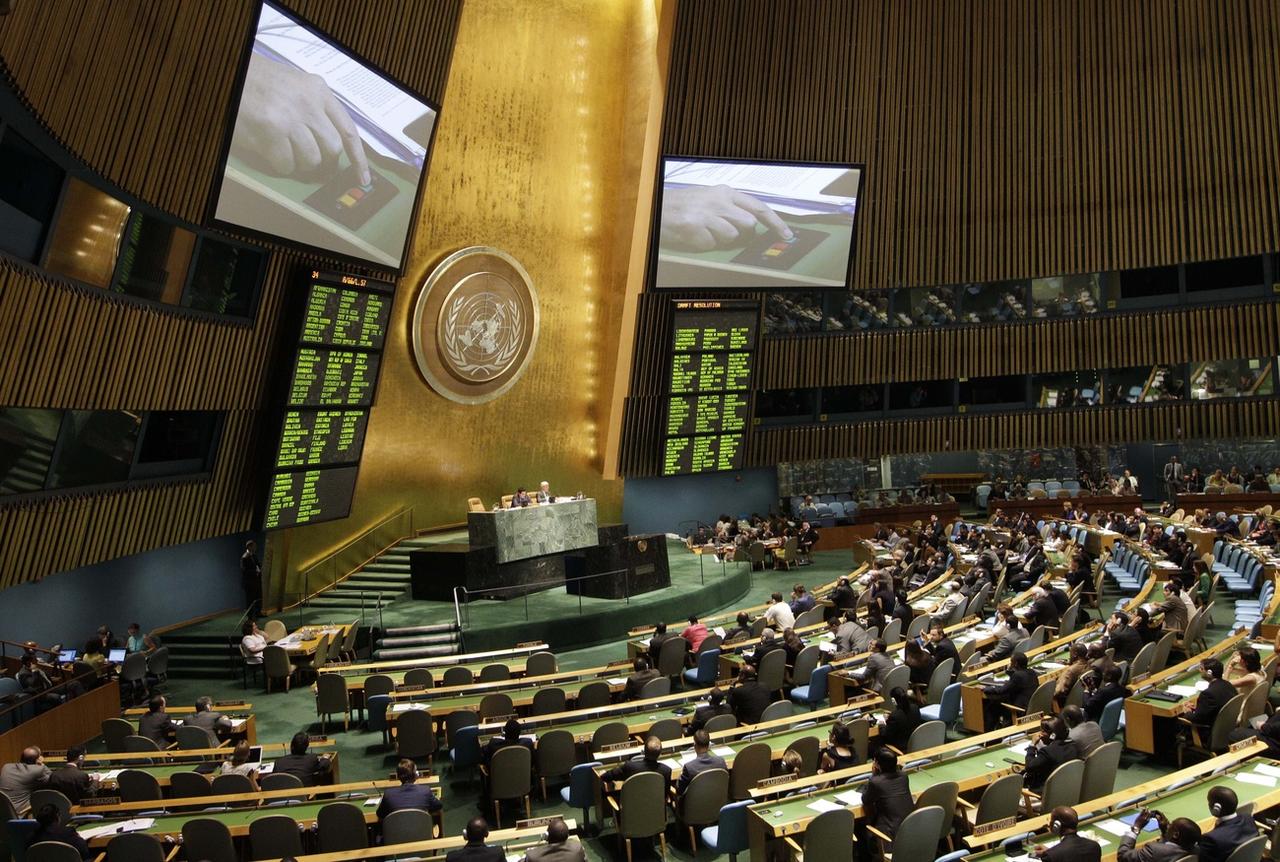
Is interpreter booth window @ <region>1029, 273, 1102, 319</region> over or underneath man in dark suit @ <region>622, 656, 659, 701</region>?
over

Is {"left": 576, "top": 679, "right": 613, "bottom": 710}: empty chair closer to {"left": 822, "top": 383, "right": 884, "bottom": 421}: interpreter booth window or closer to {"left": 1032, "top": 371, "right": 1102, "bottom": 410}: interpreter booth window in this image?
{"left": 822, "top": 383, "right": 884, "bottom": 421}: interpreter booth window

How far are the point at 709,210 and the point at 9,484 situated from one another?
13.2 m

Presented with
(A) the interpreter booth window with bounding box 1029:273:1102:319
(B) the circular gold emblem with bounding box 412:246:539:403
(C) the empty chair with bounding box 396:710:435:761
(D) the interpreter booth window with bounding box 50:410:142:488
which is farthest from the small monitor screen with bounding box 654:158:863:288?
(C) the empty chair with bounding box 396:710:435:761

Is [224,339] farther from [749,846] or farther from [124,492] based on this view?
[749,846]

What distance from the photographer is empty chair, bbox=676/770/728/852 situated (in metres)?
7.34

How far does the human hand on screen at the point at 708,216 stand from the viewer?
19.7m

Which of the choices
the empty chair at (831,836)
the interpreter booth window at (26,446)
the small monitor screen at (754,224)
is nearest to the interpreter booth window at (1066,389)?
the small monitor screen at (754,224)

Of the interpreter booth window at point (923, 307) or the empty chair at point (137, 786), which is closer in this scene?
the empty chair at point (137, 786)

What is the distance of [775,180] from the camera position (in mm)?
20656

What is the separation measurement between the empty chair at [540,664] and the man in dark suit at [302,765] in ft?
12.8

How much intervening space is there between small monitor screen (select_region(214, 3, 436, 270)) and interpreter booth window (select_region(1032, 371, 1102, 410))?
15596mm

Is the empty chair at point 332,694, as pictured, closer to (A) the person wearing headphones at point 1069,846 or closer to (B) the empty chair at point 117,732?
(B) the empty chair at point 117,732

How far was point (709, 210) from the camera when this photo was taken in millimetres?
19969

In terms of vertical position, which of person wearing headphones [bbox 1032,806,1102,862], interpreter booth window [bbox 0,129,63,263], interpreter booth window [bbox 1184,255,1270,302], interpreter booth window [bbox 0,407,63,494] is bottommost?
person wearing headphones [bbox 1032,806,1102,862]
